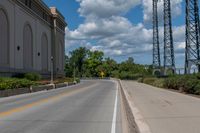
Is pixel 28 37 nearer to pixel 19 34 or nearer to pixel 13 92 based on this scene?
pixel 19 34

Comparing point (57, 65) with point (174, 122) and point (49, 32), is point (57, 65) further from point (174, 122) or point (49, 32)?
point (174, 122)

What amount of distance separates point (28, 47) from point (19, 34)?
746 cm

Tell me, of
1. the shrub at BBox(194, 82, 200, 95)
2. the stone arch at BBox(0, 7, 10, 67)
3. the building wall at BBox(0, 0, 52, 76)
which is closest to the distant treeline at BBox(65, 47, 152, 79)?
the building wall at BBox(0, 0, 52, 76)

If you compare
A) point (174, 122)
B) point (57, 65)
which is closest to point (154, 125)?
point (174, 122)

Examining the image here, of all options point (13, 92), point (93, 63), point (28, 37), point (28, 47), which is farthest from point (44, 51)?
point (93, 63)

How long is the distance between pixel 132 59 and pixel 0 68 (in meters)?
137

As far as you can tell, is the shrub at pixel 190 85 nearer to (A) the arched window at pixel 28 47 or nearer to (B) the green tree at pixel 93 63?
(A) the arched window at pixel 28 47

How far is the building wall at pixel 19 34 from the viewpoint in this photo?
60.4 metres

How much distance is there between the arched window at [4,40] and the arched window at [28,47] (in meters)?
10.4

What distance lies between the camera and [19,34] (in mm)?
65750

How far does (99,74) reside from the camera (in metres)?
179

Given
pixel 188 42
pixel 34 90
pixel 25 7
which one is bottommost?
pixel 34 90

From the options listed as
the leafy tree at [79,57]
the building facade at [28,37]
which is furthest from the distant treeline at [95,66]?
the building facade at [28,37]

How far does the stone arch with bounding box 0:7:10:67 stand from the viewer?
5747cm
